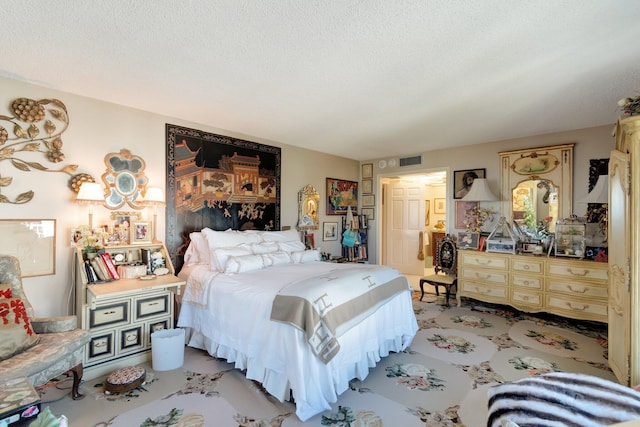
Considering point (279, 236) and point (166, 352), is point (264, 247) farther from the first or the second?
point (166, 352)

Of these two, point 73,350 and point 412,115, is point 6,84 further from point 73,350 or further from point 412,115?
point 412,115

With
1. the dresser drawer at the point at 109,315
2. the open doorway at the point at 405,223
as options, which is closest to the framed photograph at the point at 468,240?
the open doorway at the point at 405,223

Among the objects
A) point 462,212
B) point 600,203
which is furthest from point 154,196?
point 600,203

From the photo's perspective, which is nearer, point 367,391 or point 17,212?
point 367,391

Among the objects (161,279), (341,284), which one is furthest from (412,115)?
(161,279)

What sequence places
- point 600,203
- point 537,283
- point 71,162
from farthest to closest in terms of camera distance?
1. point 537,283
2. point 600,203
3. point 71,162

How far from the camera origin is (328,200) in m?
5.56

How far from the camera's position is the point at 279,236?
4.16 m

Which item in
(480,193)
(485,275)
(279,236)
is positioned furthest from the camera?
(480,193)

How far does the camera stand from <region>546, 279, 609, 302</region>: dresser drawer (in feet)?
11.2

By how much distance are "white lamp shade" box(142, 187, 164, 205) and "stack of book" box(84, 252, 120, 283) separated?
666mm

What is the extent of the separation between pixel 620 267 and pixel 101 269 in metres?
4.54

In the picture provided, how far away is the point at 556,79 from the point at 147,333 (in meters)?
4.29

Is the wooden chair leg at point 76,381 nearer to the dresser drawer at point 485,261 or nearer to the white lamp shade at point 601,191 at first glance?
the dresser drawer at point 485,261
